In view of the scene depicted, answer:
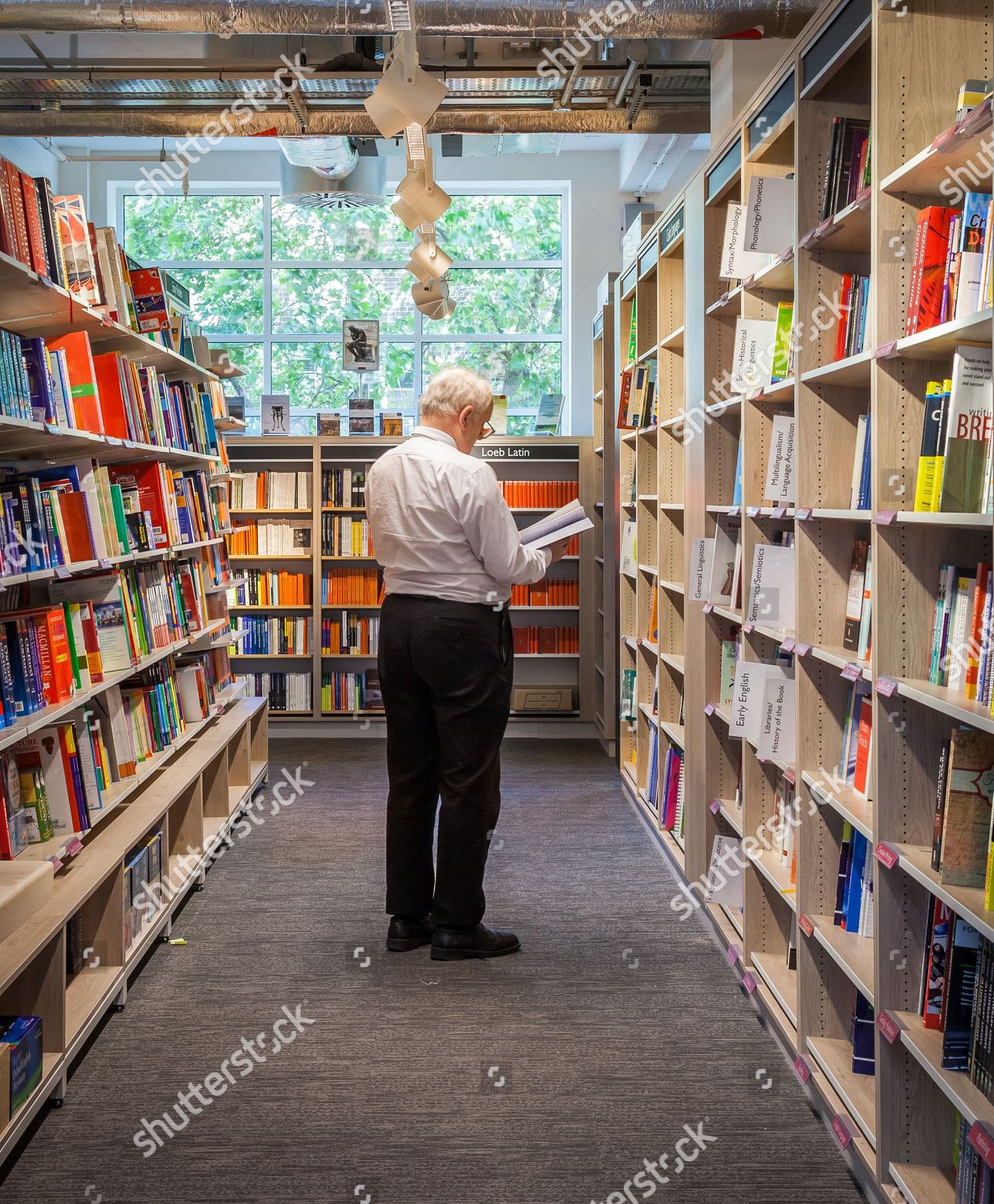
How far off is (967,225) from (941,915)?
50.3 inches

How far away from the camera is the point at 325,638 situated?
7.45 meters

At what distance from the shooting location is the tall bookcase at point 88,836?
2424mm

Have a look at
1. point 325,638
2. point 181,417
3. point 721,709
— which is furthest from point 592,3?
point 325,638

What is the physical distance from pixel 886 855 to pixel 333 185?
5908 millimetres

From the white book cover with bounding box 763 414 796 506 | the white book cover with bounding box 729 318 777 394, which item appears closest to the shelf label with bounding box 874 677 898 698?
the white book cover with bounding box 763 414 796 506

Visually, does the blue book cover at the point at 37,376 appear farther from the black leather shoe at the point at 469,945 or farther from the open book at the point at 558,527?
the black leather shoe at the point at 469,945

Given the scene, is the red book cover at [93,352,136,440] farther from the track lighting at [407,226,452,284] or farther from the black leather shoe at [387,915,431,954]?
the black leather shoe at [387,915,431,954]

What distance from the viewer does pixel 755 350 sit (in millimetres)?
3037

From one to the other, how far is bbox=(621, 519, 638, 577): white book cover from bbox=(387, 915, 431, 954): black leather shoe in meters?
2.38

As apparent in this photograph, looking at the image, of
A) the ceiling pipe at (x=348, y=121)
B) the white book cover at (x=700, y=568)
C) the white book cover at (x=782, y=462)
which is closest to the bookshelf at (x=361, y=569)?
the ceiling pipe at (x=348, y=121)

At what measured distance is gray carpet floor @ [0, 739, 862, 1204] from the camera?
7.25ft

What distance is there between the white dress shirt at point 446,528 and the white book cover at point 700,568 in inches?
28.0

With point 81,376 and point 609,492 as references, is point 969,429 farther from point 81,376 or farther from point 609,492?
point 609,492

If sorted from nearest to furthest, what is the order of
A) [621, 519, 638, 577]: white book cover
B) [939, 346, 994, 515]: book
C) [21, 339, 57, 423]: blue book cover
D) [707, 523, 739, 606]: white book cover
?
1. [939, 346, 994, 515]: book
2. [21, 339, 57, 423]: blue book cover
3. [707, 523, 739, 606]: white book cover
4. [621, 519, 638, 577]: white book cover
